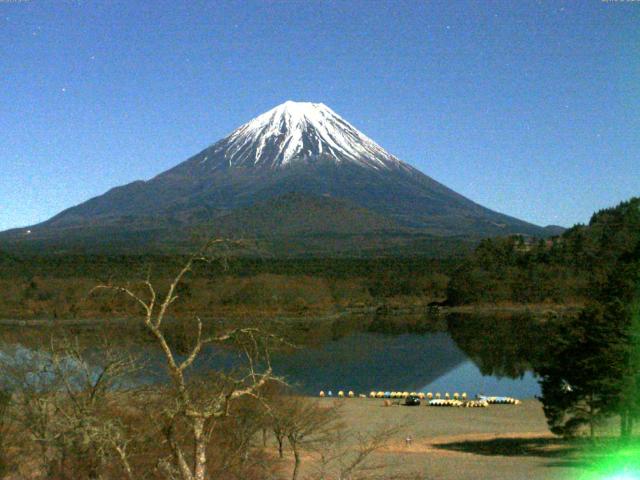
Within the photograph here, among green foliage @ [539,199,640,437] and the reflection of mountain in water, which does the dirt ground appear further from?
the reflection of mountain in water

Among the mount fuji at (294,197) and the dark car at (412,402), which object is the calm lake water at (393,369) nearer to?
the dark car at (412,402)

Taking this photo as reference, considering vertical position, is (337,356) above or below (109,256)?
below

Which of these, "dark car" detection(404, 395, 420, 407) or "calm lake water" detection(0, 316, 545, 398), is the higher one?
"dark car" detection(404, 395, 420, 407)

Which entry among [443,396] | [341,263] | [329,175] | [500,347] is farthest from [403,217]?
[443,396]

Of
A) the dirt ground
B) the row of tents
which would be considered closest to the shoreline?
the row of tents

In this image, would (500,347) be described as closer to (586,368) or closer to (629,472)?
(586,368)

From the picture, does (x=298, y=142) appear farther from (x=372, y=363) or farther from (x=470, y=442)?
(x=470, y=442)
